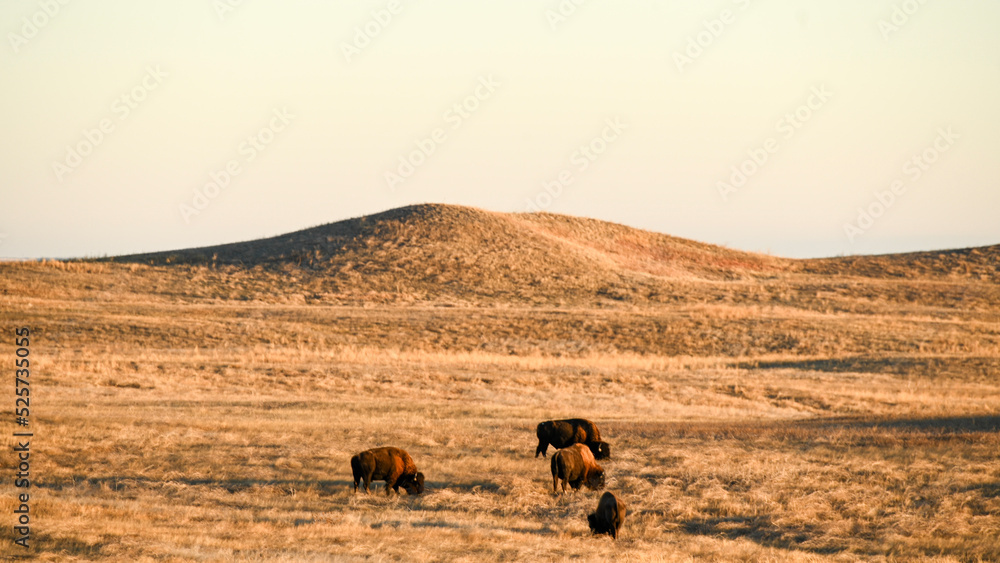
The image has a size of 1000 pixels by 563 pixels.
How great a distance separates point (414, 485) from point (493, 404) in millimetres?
14643

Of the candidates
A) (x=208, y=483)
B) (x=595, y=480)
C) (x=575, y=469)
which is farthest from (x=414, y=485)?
(x=208, y=483)

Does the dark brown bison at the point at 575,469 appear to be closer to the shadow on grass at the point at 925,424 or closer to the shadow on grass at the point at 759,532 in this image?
the shadow on grass at the point at 759,532

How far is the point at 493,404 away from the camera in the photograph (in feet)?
98.1

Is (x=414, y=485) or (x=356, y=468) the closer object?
(x=356, y=468)

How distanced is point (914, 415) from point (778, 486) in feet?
45.9

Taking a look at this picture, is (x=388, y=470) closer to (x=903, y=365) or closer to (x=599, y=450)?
(x=599, y=450)

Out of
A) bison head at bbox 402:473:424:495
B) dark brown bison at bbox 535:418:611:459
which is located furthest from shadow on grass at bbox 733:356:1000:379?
bison head at bbox 402:473:424:495

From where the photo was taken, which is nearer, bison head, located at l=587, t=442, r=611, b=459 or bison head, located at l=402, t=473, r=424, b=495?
bison head, located at l=402, t=473, r=424, b=495

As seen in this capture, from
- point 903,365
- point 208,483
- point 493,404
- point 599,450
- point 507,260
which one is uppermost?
point 507,260

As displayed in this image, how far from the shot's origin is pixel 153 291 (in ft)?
202

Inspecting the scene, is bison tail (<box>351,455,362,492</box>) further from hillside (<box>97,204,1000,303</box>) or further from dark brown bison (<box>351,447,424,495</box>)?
hillside (<box>97,204,1000,303</box>)

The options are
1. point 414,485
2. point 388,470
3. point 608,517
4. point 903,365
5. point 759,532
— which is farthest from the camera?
point 903,365

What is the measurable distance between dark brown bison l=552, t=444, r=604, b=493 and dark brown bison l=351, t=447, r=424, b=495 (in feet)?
8.49

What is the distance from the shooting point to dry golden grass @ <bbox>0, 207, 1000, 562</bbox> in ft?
42.3
